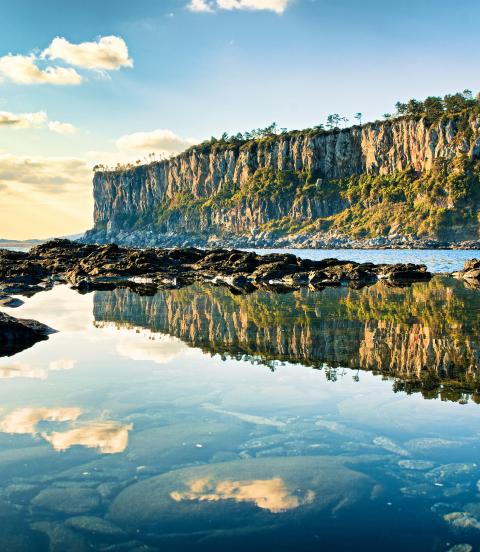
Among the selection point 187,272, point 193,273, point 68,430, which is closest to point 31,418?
point 68,430

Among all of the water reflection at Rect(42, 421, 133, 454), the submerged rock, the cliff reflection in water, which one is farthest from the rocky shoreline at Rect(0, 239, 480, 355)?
the submerged rock

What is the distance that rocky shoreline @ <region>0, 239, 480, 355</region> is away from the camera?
43.6 meters

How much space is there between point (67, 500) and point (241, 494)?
248cm

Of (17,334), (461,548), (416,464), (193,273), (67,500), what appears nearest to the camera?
(461,548)

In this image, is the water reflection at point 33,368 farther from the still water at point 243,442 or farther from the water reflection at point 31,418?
the water reflection at point 31,418

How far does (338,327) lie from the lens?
2220 cm

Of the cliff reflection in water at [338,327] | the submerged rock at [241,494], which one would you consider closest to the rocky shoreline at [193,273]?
the cliff reflection in water at [338,327]

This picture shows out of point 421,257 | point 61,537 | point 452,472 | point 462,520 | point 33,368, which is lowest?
point 61,537

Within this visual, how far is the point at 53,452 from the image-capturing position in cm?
924

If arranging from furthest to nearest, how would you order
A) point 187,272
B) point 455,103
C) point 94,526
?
point 455,103 → point 187,272 → point 94,526

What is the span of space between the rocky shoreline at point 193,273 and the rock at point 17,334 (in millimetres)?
11369

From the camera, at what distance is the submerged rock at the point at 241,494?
23.4ft

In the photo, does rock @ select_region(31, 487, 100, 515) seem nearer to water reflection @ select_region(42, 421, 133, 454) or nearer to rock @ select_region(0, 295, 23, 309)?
water reflection @ select_region(42, 421, 133, 454)

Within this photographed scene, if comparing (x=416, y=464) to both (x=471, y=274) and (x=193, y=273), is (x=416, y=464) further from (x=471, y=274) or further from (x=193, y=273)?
(x=193, y=273)
